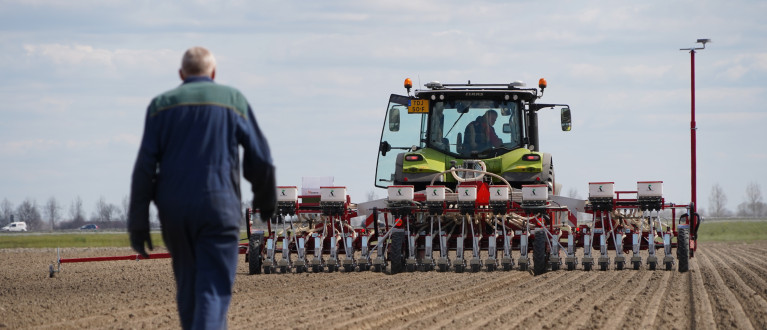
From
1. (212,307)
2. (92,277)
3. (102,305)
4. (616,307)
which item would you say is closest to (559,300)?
(616,307)

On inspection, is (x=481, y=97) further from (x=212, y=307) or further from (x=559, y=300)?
(x=212, y=307)

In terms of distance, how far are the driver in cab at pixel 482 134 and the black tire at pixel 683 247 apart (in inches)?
120

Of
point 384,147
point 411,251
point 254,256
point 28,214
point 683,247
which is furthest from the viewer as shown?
point 28,214

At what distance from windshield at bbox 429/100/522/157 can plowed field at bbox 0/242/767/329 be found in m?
2.32

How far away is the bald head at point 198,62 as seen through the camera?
536 cm

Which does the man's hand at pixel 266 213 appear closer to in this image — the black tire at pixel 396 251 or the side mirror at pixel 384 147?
the black tire at pixel 396 251

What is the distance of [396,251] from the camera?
14.0 m

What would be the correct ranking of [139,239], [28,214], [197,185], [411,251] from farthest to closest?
[28,214], [411,251], [139,239], [197,185]

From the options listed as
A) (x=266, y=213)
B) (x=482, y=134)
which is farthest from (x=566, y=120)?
(x=266, y=213)

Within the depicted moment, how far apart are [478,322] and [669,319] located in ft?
5.18

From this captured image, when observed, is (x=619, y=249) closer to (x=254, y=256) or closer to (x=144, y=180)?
(x=254, y=256)

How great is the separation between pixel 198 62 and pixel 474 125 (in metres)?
10.6

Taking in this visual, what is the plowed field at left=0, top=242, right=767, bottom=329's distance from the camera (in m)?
8.34

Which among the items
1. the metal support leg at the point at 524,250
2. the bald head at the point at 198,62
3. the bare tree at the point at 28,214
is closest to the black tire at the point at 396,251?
the metal support leg at the point at 524,250
